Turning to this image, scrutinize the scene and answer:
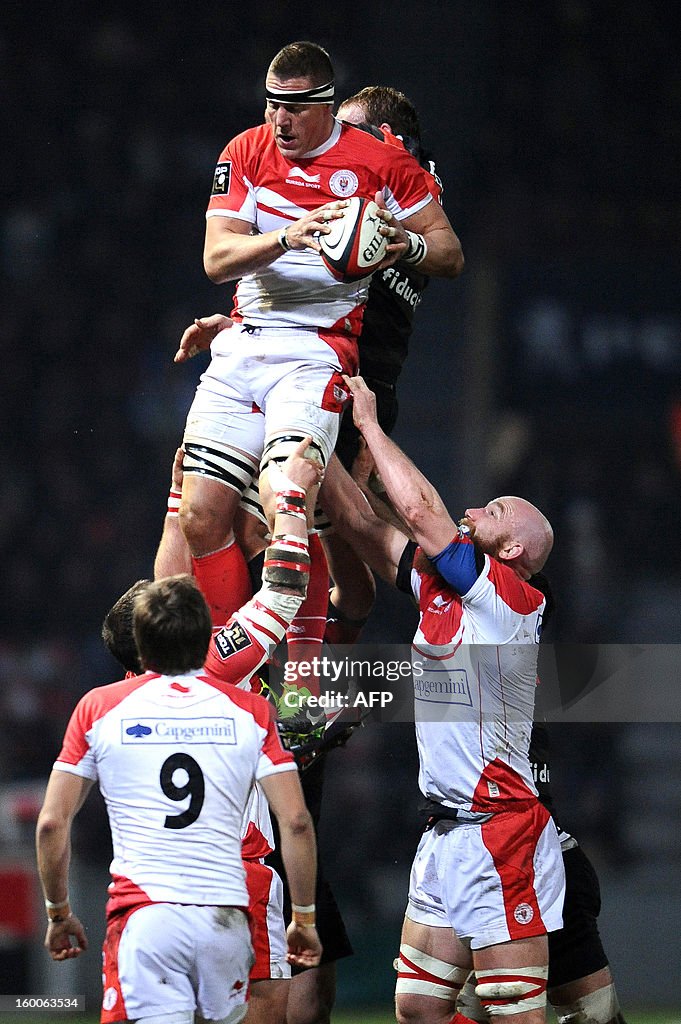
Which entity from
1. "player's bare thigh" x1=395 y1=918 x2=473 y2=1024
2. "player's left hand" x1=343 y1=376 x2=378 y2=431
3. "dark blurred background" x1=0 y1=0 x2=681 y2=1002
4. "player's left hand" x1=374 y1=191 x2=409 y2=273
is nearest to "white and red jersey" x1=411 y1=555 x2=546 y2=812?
"player's bare thigh" x1=395 y1=918 x2=473 y2=1024

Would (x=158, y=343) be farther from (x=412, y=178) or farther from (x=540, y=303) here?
(x=412, y=178)

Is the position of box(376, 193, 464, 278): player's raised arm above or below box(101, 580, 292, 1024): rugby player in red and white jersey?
above

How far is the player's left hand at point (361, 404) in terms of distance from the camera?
4.79 meters

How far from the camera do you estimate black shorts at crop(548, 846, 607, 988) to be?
5078mm

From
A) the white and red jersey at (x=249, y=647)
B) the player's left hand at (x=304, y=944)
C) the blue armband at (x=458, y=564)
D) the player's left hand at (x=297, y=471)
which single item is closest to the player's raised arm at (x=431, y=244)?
the player's left hand at (x=297, y=471)

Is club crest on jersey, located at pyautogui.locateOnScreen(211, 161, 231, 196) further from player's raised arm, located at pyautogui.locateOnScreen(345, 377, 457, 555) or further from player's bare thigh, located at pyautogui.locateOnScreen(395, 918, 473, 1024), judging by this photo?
player's bare thigh, located at pyautogui.locateOnScreen(395, 918, 473, 1024)

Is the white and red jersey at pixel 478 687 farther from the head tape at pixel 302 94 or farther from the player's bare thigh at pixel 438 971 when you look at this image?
the head tape at pixel 302 94

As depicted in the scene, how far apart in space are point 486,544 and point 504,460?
8.15 feet

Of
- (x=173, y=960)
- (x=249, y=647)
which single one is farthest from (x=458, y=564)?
(x=173, y=960)

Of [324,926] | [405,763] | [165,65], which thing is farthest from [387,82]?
[324,926]

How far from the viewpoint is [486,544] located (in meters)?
4.84

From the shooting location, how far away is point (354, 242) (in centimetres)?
436

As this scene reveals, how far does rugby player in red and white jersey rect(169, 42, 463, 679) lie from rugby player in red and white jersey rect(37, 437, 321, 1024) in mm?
1076

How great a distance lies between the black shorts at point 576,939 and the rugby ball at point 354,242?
234 cm
